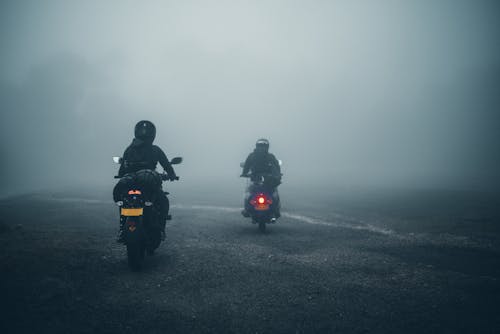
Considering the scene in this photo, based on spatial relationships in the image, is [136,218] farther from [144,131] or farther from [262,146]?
[262,146]

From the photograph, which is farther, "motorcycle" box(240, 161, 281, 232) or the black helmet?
"motorcycle" box(240, 161, 281, 232)

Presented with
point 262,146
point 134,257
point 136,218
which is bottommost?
point 134,257

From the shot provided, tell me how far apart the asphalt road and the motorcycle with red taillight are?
51 cm

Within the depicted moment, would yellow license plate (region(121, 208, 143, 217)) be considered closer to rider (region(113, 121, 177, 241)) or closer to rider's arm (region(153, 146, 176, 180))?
rider (region(113, 121, 177, 241))

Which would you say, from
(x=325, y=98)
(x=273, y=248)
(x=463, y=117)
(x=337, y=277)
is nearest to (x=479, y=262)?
(x=337, y=277)

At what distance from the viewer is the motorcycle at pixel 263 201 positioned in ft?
35.5

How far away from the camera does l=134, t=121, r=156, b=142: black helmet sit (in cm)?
752

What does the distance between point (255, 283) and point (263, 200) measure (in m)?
4.92

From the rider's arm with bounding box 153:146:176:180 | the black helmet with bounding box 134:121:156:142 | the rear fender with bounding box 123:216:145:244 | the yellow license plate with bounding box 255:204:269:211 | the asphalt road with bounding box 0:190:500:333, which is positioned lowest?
the asphalt road with bounding box 0:190:500:333

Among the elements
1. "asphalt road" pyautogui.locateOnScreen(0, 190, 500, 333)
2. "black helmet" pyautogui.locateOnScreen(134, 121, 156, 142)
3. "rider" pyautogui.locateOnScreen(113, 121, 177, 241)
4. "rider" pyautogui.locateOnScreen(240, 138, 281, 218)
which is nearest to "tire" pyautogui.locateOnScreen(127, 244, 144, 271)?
"asphalt road" pyautogui.locateOnScreen(0, 190, 500, 333)

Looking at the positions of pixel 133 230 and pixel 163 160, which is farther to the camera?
pixel 163 160

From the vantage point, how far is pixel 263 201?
35.5ft

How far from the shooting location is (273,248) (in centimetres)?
877

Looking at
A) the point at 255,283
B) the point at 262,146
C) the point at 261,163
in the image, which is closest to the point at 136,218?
the point at 255,283
